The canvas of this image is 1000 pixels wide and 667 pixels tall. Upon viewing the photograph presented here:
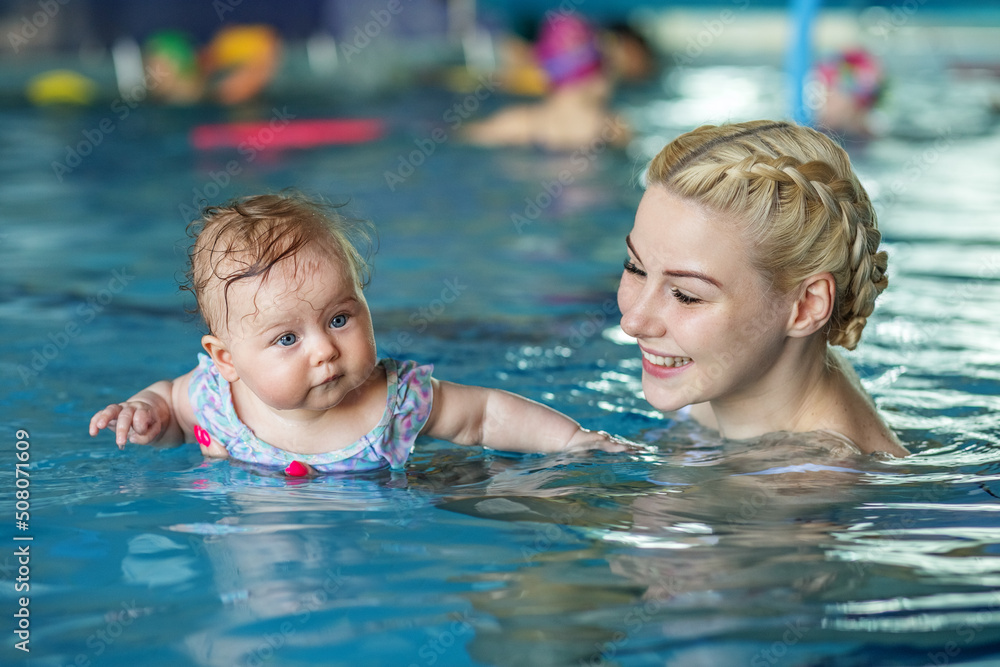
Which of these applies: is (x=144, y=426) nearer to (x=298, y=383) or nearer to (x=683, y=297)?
(x=298, y=383)

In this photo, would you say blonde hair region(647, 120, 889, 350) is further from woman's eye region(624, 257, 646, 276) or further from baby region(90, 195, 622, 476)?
baby region(90, 195, 622, 476)

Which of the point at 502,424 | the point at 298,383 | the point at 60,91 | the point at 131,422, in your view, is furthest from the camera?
the point at 60,91

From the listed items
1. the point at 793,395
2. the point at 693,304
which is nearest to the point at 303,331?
the point at 693,304

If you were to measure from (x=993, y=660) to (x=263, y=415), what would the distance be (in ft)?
6.20

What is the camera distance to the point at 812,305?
109 inches

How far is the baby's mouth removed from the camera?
2.81 m

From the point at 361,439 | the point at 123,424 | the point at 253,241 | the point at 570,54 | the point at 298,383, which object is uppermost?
the point at 570,54

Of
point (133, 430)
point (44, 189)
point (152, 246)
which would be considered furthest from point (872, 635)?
point (44, 189)

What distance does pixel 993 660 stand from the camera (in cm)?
206

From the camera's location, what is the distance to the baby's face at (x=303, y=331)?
2621 mm

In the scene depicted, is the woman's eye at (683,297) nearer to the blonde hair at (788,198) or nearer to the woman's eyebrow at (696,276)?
the woman's eyebrow at (696,276)

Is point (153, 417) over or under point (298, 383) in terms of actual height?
under

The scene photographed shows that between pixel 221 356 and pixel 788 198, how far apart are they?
150 cm

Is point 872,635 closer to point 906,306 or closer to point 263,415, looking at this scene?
point 263,415
